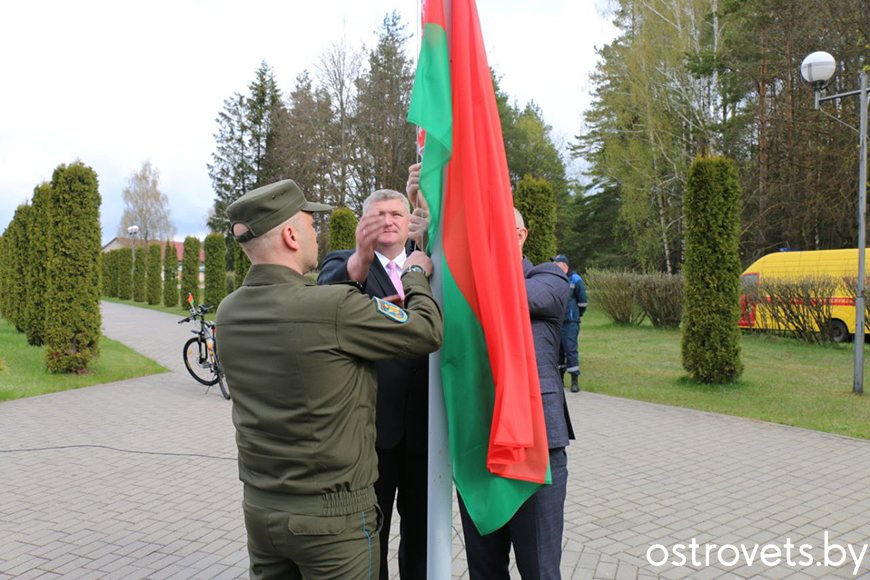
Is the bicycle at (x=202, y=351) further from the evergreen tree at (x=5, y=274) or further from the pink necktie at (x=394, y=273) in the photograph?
the evergreen tree at (x=5, y=274)

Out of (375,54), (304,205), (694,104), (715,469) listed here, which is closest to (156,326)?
(375,54)

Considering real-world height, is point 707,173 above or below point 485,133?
above

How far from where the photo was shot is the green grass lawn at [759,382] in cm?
835

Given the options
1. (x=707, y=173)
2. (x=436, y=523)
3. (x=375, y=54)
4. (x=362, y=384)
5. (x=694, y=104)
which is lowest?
(x=436, y=523)

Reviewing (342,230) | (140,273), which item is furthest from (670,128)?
(140,273)

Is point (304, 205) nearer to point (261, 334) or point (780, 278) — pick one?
point (261, 334)

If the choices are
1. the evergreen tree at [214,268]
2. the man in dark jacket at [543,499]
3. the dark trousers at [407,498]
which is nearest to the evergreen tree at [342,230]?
the evergreen tree at [214,268]

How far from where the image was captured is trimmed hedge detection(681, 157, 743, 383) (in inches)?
396

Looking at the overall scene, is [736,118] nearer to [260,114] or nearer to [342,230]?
[342,230]

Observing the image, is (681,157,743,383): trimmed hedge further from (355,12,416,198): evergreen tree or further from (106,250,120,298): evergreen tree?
(106,250,120,298): evergreen tree

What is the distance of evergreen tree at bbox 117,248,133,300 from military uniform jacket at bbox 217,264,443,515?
44375mm

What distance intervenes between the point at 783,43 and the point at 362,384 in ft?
86.5

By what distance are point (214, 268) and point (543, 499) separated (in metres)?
28.4

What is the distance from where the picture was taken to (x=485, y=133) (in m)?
2.27
